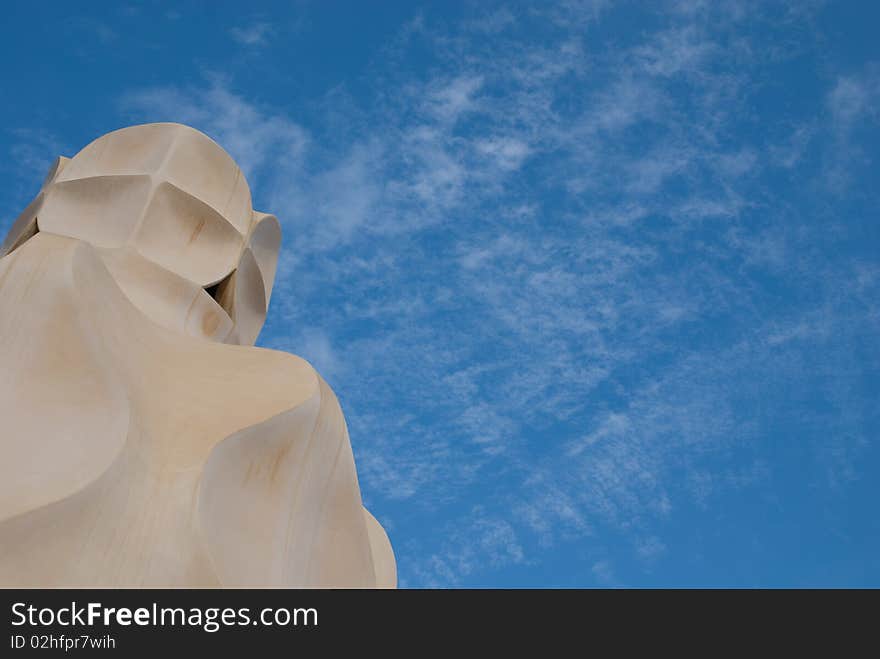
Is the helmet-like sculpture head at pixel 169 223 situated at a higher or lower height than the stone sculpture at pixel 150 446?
higher

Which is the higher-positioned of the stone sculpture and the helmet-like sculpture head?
the helmet-like sculpture head

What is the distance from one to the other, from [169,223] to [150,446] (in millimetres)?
4440

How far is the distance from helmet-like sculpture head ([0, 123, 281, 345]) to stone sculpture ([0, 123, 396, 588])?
7cm

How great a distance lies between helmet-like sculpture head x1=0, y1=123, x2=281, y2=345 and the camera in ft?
36.0

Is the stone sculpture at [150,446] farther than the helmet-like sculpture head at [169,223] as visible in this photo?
No

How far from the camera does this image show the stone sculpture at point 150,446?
23.3 feet

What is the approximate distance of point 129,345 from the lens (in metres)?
8.80

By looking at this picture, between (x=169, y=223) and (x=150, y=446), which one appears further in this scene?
(x=169, y=223)

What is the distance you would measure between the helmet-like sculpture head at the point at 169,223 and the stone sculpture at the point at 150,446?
7 centimetres

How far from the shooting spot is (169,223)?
38.9 ft

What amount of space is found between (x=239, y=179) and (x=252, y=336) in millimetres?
1992
